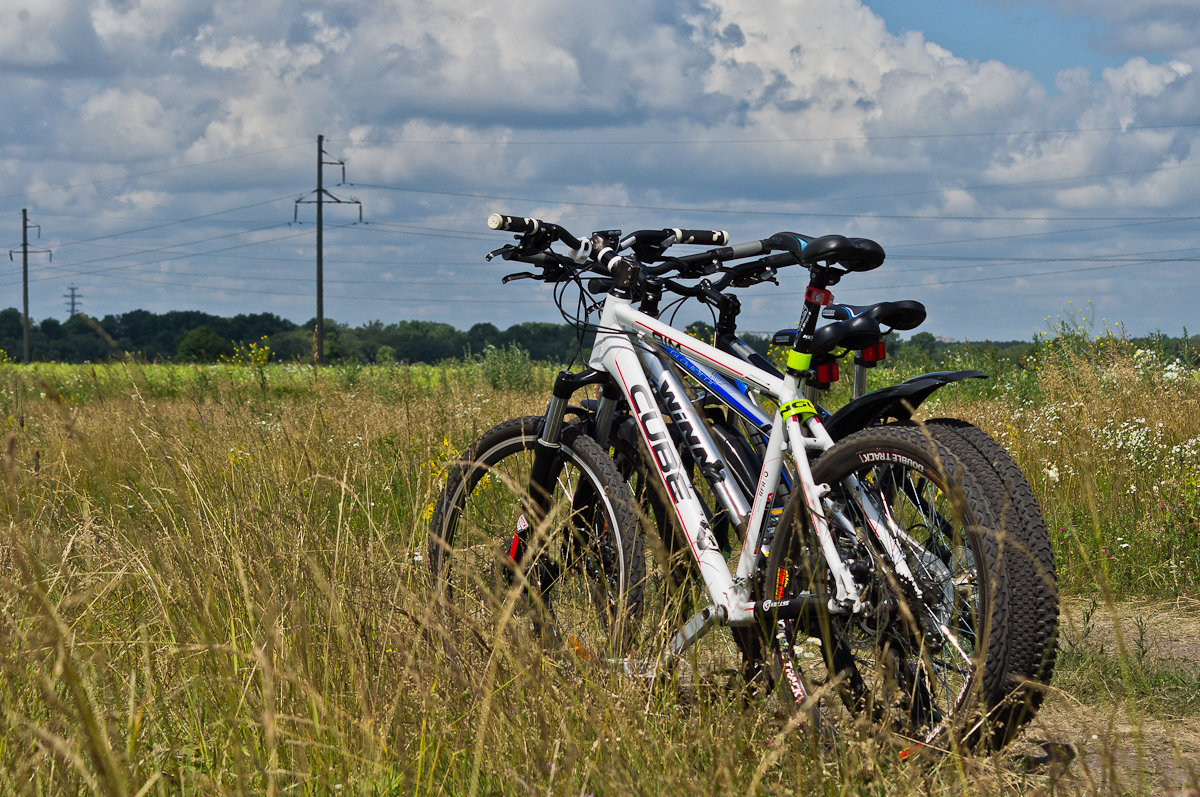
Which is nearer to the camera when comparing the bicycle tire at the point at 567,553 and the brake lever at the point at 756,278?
the bicycle tire at the point at 567,553

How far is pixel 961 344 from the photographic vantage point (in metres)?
15.5

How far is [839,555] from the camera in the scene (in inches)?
102

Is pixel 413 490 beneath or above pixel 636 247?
beneath

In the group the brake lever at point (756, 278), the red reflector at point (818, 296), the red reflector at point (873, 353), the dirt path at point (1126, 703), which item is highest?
the brake lever at point (756, 278)

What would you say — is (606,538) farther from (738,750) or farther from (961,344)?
(961,344)

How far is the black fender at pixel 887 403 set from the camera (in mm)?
2590

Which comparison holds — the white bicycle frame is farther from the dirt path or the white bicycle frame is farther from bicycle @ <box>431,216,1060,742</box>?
the dirt path

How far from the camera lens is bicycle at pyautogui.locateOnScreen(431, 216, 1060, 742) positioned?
2287 millimetres

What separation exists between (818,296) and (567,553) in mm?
1361

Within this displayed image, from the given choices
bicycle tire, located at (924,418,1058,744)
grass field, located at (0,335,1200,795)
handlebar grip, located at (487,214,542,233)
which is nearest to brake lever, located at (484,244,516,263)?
handlebar grip, located at (487,214,542,233)

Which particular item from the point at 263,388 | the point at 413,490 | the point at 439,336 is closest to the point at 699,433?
the point at 413,490

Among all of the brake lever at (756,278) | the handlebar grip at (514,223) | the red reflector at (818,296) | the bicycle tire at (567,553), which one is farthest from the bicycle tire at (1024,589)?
the handlebar grip at (514,223)

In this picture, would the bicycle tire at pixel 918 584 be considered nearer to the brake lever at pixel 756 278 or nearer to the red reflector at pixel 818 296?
the red reflector at pixel 818 296

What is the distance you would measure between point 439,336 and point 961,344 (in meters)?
41.1
